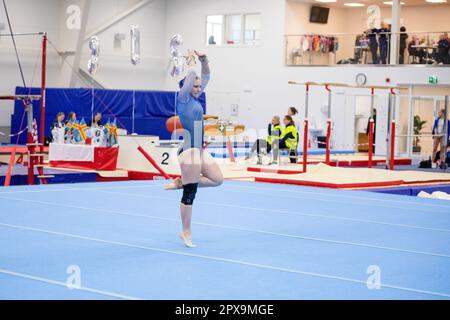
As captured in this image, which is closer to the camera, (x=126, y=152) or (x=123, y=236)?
(x=123, y=236)

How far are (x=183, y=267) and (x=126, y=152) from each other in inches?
395

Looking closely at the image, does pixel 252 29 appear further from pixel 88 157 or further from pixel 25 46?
pixel 88 157

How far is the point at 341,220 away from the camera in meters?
9.75

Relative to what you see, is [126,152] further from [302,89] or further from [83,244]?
[302,89]

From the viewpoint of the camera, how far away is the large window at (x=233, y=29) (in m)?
29.8

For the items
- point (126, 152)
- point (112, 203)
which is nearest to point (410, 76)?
point (126, 152)

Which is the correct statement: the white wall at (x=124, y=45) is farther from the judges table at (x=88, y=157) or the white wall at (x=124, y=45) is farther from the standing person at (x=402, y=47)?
the judges table at (x=88, y=157)

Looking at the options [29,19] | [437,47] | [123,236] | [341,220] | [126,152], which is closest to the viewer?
[123,236]

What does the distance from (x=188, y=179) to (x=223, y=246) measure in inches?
30.0

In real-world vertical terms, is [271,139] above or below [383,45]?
below

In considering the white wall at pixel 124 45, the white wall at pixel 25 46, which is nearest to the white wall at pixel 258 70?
the white wall at pixel 124 45

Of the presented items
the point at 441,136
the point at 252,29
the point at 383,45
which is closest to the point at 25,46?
the point at 252,29

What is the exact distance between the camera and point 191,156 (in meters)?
7.46

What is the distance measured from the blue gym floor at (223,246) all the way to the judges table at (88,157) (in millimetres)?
3767
